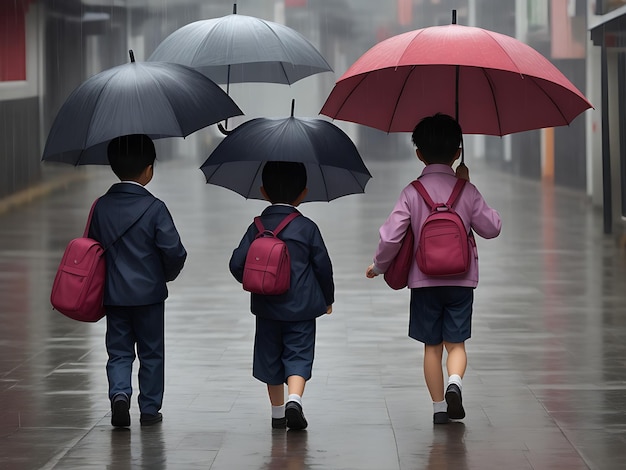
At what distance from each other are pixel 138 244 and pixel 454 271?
1594 mm

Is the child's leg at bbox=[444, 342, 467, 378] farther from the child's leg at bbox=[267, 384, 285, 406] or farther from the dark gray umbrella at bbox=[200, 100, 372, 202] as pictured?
the dark gray umbrella at bbox=[200, 100, 372, 202]

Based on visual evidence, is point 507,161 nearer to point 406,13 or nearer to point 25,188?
point 406,13

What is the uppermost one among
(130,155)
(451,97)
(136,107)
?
(451,97)

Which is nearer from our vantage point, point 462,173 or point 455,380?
point 455,380

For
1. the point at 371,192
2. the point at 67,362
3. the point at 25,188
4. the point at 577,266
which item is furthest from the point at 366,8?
the point at 67,362

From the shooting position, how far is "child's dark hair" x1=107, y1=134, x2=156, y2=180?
679cm

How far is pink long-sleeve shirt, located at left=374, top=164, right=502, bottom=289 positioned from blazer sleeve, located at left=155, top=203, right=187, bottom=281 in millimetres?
1012

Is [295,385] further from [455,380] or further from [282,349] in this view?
[455,380]

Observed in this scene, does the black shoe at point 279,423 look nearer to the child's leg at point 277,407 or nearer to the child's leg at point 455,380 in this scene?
the child's leg at point 277,407

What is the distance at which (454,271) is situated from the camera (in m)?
6.62

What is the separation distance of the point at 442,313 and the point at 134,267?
161cm

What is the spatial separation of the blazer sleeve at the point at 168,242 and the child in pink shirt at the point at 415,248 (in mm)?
1011

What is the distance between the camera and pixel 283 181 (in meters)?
6.72

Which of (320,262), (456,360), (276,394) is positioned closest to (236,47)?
(320,262)
